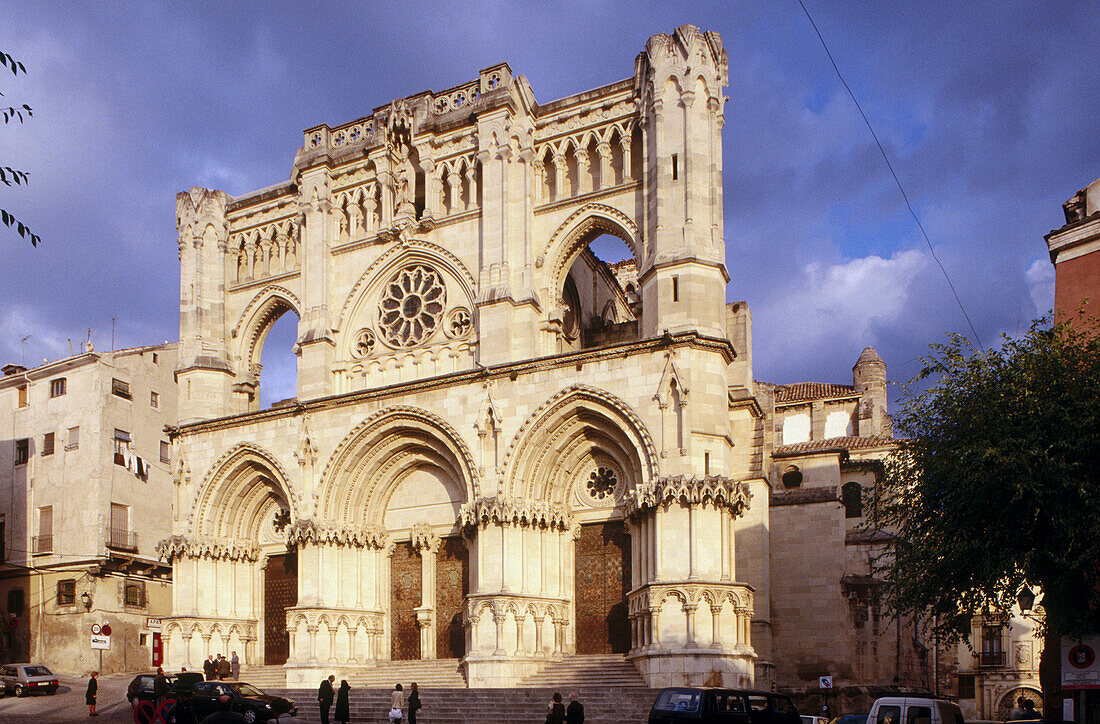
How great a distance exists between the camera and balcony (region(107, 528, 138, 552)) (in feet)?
128

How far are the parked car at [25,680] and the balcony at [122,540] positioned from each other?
284 inches

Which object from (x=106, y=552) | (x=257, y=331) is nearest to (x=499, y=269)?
(x=257, y=331)

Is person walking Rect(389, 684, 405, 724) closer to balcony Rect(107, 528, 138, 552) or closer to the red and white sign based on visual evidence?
the red and white sign

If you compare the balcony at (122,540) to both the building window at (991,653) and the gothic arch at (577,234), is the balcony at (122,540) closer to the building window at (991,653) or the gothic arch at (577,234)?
the gothic arch at (577,234)

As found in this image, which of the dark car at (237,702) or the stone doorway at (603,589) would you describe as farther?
the stone doorway at (603,589)

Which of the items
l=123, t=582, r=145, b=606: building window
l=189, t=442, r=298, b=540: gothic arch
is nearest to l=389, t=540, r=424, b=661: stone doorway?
l=189, t=442, r=298, b=540: gothic arch

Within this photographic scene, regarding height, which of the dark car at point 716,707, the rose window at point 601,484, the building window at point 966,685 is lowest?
the building window at point 966,685

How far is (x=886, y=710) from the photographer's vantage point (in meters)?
16.8

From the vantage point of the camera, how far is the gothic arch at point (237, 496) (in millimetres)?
31406

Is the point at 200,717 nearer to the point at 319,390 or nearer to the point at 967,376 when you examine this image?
the point at 319,390

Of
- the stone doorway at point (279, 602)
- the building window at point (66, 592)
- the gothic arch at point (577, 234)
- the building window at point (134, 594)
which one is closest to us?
the gothic arch at point (577, 234)

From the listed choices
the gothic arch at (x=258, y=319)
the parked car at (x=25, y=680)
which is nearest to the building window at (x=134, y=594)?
the parked car at (x=25, y=680)

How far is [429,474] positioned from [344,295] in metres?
5.91

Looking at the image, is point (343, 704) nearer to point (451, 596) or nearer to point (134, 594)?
point (451, 596)
